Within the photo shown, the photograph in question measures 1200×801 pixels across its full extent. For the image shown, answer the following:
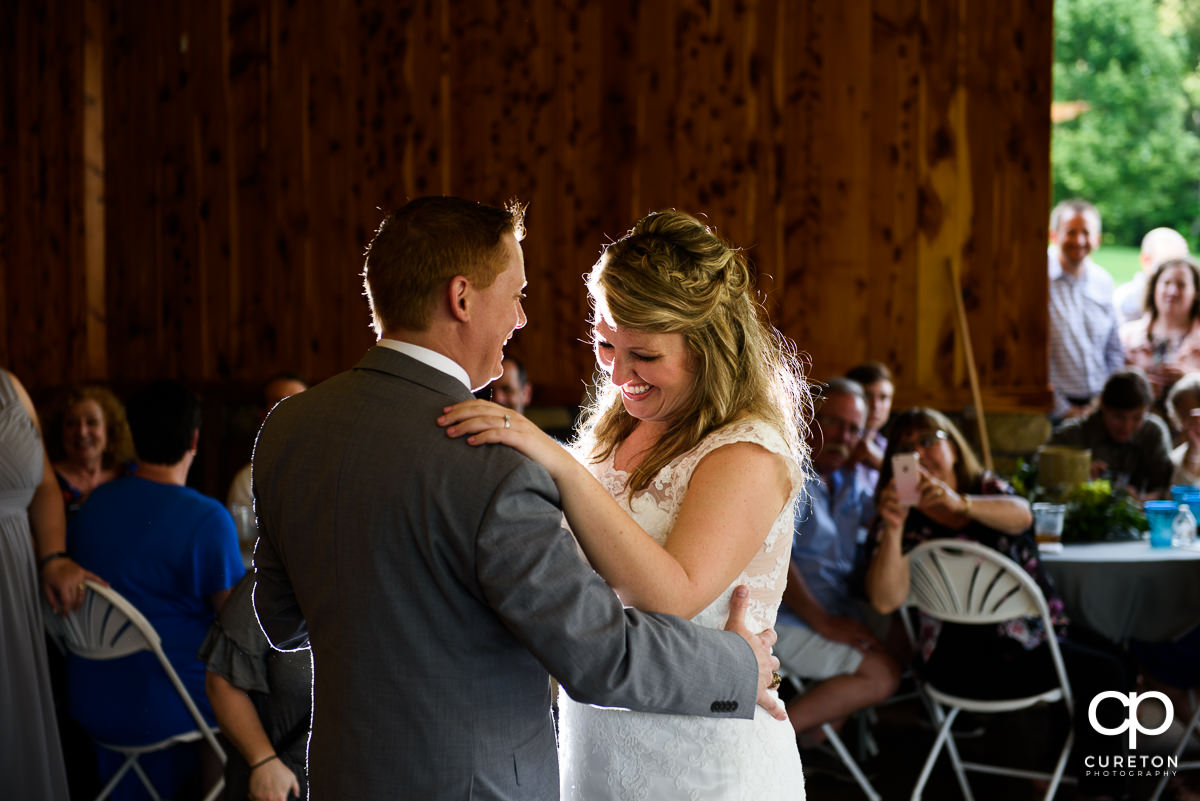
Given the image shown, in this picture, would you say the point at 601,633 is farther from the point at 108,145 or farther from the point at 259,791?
the point at 108,145

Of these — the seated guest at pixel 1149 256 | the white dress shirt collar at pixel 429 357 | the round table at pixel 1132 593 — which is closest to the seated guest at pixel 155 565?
the white dress shirt collar at pixel 429 357

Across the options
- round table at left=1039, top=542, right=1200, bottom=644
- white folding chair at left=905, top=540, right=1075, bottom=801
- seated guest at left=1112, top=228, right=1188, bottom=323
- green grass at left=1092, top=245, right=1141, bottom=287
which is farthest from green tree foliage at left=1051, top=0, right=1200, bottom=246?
white folding chair at left=905, top=540, right=1075, bottom=801

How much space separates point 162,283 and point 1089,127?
1338cm

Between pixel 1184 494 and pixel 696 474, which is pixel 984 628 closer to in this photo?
pixel 1184 494

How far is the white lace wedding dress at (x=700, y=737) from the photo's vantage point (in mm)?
1682

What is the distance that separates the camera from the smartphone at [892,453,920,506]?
10.7ft

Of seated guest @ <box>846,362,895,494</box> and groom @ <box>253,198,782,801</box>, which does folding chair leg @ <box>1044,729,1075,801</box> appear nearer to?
seated guest @ <box>846,362,895,494</box>

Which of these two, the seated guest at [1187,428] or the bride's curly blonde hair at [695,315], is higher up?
the bride's curly blonde hair at [695,315]

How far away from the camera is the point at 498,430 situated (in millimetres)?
1337

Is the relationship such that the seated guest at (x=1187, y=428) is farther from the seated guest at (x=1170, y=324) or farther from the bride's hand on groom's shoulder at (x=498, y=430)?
the bride's hand on groom's shoulder at (x=498, y=430)

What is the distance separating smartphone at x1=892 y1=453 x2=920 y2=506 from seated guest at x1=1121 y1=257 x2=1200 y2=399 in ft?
11.7

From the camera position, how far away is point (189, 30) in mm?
6320

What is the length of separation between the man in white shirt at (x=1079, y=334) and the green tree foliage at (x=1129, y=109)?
32.5ft

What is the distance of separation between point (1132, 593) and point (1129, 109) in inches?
556
